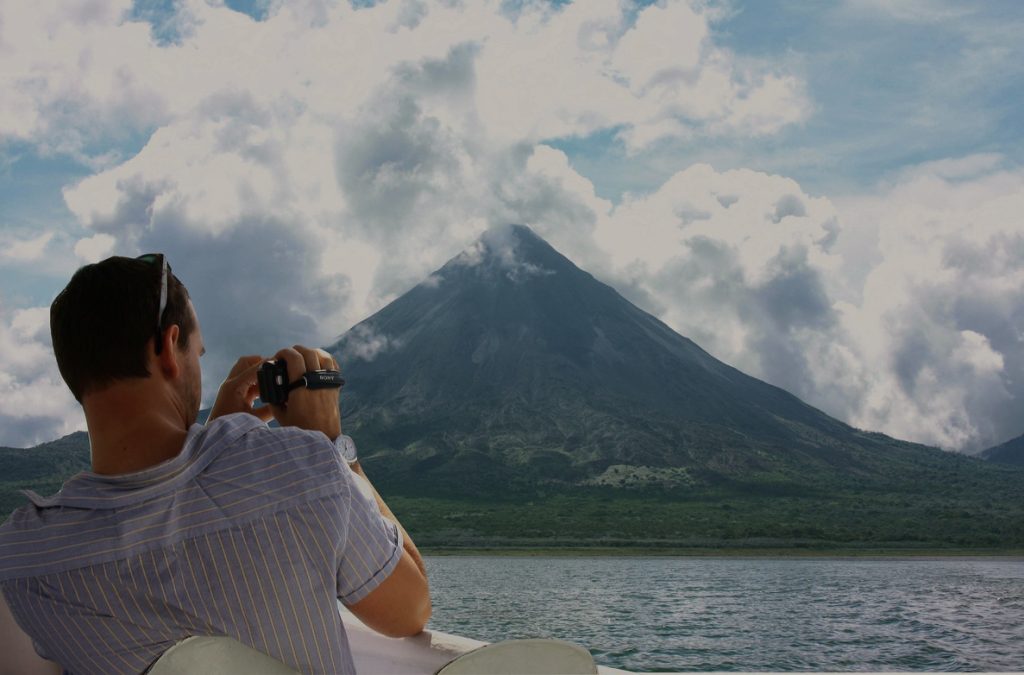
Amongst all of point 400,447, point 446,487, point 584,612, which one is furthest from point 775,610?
point 400,447

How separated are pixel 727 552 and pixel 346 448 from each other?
121727mm

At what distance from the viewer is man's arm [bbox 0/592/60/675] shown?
5.06 ft

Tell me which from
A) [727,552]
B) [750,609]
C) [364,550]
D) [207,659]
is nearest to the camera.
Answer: [207,659]

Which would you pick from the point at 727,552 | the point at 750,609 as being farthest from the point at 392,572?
the point at 727,552

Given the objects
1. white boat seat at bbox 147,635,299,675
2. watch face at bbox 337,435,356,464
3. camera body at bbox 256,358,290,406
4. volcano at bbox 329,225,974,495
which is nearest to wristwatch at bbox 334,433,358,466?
watch face at bbox 337,435,356,464

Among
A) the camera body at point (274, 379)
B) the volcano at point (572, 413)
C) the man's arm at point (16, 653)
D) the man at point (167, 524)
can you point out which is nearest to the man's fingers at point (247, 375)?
the camera body at point (274, 379)

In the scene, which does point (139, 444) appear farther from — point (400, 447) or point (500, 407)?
point (500, 407)

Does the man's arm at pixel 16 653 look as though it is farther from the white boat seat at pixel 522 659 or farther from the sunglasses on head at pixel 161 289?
the white boat seat at pixel 522 659

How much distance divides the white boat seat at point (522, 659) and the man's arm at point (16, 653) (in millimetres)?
817

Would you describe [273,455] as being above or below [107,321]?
below

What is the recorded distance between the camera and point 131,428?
4.71 ft

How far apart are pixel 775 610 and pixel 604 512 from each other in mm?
47230

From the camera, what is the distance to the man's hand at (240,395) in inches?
67.5

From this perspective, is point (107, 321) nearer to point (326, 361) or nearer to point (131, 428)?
point (131, 428)
